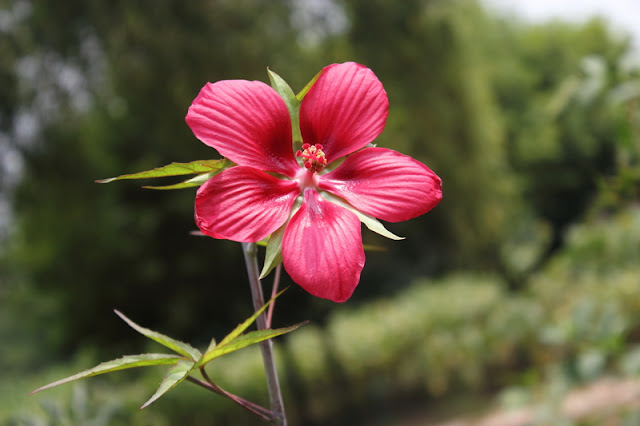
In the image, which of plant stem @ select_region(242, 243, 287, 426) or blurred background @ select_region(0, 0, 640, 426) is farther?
blurred background @ select_region(0, 0, 640, 426)

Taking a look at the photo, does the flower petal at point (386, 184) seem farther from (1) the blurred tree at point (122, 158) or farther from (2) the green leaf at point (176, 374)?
(1) the blurred tree at point (122, 158)

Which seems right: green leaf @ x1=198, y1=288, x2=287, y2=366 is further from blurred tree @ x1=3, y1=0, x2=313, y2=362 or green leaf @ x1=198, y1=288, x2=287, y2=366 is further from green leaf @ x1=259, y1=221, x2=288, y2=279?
blurred tree @ x1=3, y1=0, x2=313, y2=362

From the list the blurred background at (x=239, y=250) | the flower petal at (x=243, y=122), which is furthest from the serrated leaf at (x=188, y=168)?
the blurred background at (x=239, y=250)

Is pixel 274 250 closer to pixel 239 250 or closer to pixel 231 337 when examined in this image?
pixel 231 337

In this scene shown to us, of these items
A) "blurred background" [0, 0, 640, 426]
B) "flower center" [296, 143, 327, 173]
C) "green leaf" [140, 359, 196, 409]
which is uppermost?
"blurred background" [0, 0, 640, 426]

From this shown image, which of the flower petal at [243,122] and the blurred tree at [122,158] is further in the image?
the blurred tree at [122,158]

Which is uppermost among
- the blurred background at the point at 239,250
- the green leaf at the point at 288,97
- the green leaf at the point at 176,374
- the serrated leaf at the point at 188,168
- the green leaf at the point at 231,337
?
the blurred background at the point at 239,250

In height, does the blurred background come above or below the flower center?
above

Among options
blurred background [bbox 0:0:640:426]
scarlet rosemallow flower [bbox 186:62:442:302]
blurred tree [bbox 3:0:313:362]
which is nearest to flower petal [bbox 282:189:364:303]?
scarlet rosemallow flower [bbox 186:62:442:302]
